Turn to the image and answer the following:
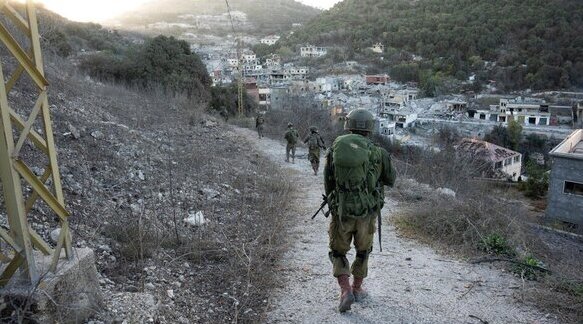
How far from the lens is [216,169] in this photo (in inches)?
303

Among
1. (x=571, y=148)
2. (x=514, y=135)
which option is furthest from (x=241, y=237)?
(x=514, y=135)

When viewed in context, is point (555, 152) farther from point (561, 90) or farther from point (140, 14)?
point (140, 14)

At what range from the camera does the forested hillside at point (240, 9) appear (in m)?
87.4

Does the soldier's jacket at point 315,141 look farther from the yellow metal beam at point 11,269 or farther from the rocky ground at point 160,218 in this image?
the yellow metal beam at point 11,269

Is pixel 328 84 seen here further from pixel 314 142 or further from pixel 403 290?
pixel 403 290

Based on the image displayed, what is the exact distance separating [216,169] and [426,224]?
387 centimetres

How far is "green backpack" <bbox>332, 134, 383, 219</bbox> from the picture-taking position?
125 inches

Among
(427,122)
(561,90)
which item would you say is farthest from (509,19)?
(427,122)

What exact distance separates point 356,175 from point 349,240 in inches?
23.0

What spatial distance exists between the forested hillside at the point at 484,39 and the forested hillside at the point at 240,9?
2662cm

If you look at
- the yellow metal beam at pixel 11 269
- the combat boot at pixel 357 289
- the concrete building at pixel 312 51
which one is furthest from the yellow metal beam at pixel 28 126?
the concrete building at pixel 312 51

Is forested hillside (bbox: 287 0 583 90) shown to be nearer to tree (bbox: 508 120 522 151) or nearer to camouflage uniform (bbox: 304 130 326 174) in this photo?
tree (bbox: 508 120 522 151)

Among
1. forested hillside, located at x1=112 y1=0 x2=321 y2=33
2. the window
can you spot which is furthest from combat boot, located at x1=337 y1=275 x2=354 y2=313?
forested hillside, located at x1=112 y1=0 x2=321 y2=33

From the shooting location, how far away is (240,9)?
94688 mm
